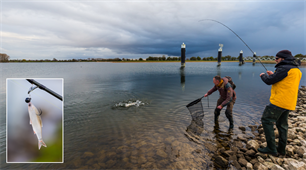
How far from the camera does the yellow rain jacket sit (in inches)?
143

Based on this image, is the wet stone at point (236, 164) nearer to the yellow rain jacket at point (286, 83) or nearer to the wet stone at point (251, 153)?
the wet stone at point (251, 153)

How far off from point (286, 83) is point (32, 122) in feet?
18.7

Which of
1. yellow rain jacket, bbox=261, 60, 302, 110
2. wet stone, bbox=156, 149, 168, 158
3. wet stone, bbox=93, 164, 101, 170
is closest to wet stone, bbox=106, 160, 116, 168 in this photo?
wet stone, bbox=93, 164, 101, 170

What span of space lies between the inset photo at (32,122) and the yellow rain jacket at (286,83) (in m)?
5.22

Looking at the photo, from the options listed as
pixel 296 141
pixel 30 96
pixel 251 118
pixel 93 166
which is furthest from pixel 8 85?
pixel 251 118

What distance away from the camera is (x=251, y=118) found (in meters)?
8.32

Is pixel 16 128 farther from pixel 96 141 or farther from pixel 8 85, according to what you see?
pixel 96 141

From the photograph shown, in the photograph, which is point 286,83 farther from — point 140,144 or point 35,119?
point 35,119

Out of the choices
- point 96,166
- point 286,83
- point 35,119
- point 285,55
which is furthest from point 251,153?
point 35,119

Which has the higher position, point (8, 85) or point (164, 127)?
point (8, 85)

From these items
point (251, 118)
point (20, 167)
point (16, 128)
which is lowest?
point (20, 167)

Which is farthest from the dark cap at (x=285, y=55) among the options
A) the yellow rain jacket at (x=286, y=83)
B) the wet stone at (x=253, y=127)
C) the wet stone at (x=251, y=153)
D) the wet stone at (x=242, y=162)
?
the wet stone at (x=253, y=127)

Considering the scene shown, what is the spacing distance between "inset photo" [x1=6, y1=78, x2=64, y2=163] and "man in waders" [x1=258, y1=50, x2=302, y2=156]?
205 inches

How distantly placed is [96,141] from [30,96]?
478cm
